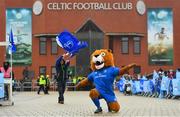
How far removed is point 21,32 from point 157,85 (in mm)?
30515

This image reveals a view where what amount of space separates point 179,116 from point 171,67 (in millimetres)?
46275

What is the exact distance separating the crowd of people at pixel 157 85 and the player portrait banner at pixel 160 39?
20.1 meters

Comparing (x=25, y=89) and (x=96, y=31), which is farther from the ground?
(x=96, y=31)

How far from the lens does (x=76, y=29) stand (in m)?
58.1

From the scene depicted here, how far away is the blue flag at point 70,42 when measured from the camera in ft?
64.7

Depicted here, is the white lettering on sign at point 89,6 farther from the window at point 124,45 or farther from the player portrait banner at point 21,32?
the window at point 124,45

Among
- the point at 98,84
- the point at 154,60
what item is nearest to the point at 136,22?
the point at 154,60

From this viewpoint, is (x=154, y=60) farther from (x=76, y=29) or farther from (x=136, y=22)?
(x=76, y=29)

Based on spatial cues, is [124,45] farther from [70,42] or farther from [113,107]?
[113,107]

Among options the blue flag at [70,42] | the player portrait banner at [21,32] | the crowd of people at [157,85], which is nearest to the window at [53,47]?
the player portrait banner at [21,32]

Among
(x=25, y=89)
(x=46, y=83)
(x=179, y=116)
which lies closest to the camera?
(x=179, y=116)

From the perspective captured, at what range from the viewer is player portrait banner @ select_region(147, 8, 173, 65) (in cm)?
5875

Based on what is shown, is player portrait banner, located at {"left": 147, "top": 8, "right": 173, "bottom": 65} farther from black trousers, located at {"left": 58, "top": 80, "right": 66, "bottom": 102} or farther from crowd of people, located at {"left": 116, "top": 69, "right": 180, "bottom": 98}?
black trousers, located at {"left": 58, "top": 80, "right": 66, "bottom": 102}

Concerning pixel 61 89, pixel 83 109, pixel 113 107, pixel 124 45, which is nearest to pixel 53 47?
pixel 124 45
